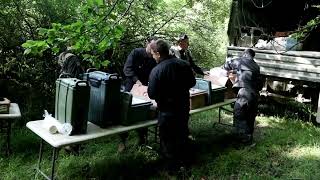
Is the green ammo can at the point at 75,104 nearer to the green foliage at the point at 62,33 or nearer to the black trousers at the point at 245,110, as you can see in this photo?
the green foliage at the point at 62,33

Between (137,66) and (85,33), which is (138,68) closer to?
(137,66)

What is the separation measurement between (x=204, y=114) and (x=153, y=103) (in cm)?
331

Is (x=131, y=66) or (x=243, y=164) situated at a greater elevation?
(x=131, y=66)

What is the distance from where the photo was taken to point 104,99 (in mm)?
4227

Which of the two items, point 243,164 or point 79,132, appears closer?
point 79,132

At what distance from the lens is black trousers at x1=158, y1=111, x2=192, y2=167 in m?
4.55

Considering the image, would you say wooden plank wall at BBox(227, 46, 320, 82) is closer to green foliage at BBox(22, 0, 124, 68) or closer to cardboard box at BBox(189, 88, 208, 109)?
cardboard box at BBox(189, 88, 208, 109)

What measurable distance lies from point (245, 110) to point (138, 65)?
1924 millimetres

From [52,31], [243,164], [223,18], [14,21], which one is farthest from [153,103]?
[223,18]

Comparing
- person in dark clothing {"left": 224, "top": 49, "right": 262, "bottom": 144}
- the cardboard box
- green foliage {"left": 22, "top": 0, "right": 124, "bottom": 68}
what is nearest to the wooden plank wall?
person in dark clothing {"left": 224, "top": 49, "right": 262, "bottom": 144}

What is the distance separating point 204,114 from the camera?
811 cm

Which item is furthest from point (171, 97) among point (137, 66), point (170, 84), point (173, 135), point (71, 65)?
point (71, 65)

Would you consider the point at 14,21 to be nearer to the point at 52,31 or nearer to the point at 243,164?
the point at 52,31

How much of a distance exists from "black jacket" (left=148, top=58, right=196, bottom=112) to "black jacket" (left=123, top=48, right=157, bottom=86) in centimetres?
135
